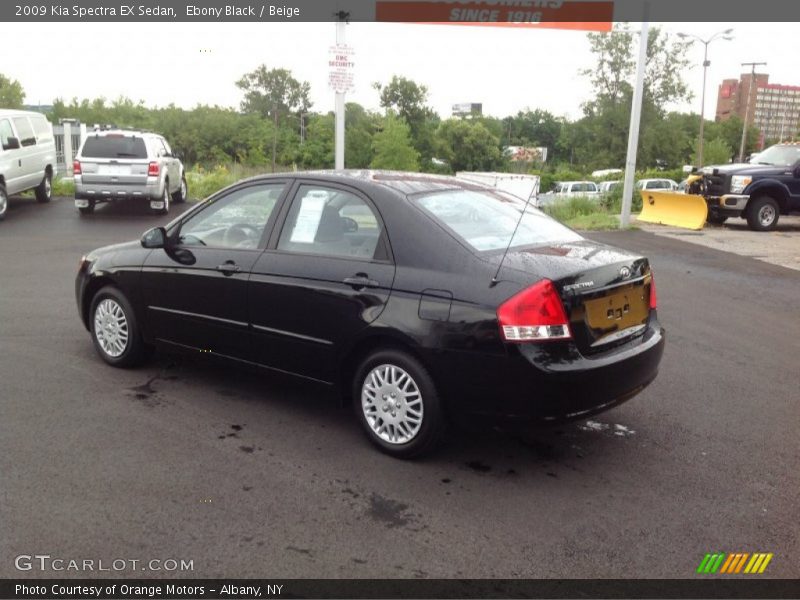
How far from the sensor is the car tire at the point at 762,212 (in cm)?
1680

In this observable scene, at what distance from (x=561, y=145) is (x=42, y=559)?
81.1 metres

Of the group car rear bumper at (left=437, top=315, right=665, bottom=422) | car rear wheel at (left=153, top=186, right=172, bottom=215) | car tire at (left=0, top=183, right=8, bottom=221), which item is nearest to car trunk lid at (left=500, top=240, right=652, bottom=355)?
car rear bumper at (left=437, top=315, right=665, bottom=422)

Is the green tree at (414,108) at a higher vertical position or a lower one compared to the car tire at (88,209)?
higher

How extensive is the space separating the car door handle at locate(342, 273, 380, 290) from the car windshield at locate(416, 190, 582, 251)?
539mm

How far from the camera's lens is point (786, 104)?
110 meters

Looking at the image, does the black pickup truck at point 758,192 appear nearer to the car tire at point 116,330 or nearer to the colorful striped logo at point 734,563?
the car tire at point 116,330

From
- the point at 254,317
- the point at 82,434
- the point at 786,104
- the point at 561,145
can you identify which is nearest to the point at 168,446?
the point at 82,434

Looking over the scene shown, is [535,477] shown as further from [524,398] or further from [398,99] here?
[398,99]

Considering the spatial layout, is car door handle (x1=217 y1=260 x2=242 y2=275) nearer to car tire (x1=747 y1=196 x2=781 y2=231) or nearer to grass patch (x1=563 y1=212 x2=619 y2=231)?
grass patch (x1=563 y1=212 x2=619 y2=231)

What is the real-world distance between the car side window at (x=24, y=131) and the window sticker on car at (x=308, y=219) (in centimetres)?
1445

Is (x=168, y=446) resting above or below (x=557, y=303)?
below

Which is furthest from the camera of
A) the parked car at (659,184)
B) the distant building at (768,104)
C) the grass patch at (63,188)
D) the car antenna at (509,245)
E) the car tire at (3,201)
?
the distant building at (768,104)

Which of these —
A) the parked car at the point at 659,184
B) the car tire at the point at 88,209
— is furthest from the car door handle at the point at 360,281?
the parked car at the point at 659,184

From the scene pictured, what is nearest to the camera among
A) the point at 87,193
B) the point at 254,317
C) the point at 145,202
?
the point at 254,317
